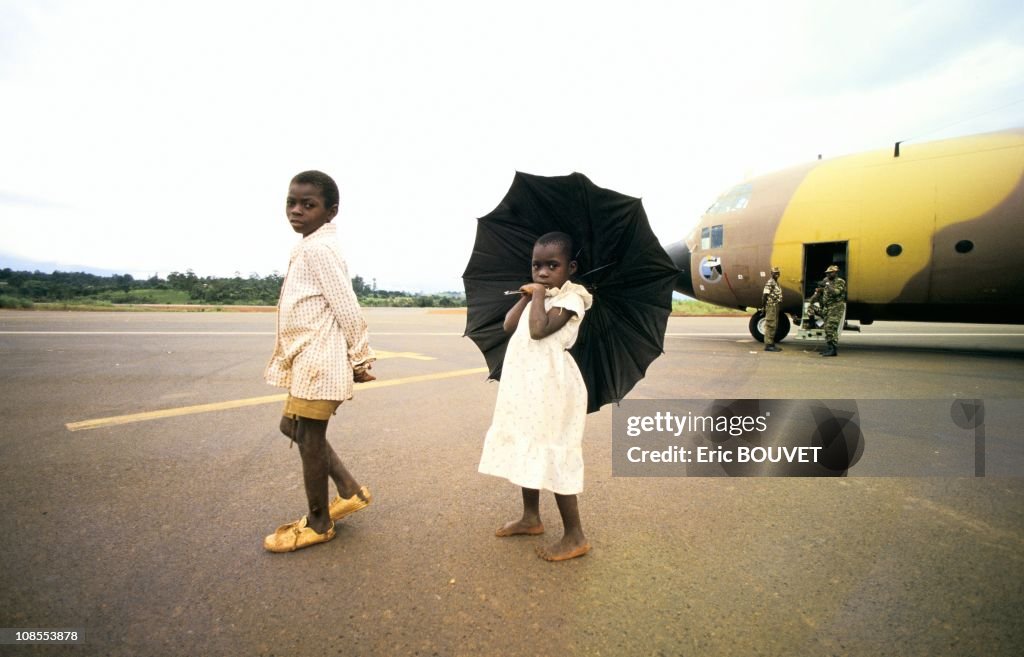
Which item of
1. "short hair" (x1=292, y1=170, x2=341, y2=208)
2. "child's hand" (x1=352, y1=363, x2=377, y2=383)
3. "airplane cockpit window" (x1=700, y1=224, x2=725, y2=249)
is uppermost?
"airplane cockpit window" (x1=700, y1=224, x2=725, y2=249)

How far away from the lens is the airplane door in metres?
9.80

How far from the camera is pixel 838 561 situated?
2.29 metres

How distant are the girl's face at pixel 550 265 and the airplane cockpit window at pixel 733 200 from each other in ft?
32.4

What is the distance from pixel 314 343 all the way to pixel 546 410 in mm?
1131

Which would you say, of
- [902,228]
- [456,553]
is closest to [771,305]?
[902,228]

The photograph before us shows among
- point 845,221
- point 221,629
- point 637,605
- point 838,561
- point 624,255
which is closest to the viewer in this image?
point 221,629

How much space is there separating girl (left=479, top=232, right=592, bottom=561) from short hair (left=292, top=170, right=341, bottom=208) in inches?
41.2

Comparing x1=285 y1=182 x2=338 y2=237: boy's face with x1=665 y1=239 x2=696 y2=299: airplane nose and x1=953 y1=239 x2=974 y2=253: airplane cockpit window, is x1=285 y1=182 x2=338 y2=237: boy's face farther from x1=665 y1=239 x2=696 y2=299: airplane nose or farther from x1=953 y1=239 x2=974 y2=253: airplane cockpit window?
x1=665 y1=239 x2=696 y2=299: airplane nose

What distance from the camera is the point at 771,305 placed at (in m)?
9.98

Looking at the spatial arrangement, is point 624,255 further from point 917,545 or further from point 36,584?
point 36,584

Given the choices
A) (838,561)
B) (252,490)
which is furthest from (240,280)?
(838,561)

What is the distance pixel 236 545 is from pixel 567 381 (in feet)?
5.84

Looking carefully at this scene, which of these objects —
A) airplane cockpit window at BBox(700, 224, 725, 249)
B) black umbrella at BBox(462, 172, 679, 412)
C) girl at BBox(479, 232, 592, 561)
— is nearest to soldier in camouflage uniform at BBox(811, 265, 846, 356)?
airplane cockpit window at BBox(700, 224, 725, 249)

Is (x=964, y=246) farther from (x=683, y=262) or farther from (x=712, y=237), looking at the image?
(x=683, y=262)
